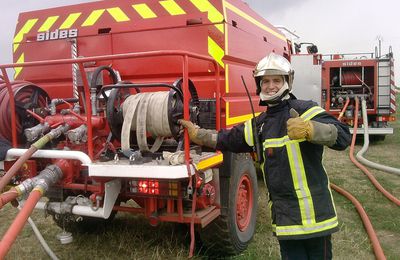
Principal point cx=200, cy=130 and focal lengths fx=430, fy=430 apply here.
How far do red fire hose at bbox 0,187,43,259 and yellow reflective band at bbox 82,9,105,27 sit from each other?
87.0 inches

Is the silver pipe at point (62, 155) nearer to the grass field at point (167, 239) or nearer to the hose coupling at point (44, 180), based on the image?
the hose coupling at point (44, 180)

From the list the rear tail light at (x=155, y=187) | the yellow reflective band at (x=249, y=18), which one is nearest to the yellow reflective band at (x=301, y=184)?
the rear tail light at (x=155, y=187)

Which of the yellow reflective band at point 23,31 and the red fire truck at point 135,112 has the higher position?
the yellow reflective band at point 23,31

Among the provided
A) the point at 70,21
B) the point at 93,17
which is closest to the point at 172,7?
the point at 93,17

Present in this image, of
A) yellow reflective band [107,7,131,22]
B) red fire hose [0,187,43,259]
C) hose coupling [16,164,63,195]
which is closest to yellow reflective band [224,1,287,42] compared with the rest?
yellow reflective band [107,7,131,22]

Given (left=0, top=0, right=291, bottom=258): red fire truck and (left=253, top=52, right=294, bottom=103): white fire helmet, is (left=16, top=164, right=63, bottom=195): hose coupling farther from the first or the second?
(left=253, top=52, right=294, bottom=103): white fire helmet

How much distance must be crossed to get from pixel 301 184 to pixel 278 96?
554mm

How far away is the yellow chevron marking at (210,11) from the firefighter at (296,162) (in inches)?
50.8

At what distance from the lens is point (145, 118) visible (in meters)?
3.12

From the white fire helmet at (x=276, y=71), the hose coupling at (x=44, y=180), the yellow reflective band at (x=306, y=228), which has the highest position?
the white fire helmet at (x=276, y=71)

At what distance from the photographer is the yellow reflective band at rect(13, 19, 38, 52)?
15.5ft

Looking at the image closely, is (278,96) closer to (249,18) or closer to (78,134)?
(78,134)

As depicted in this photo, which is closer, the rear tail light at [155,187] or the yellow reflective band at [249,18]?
the rear tail light at [155,187]

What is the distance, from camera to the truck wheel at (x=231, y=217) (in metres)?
3.80
